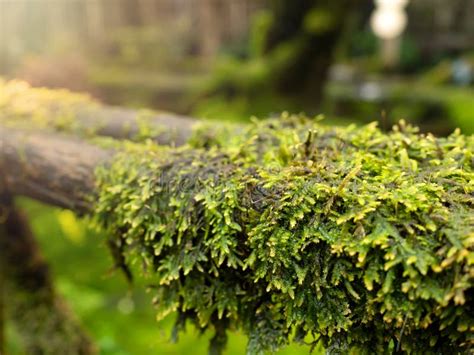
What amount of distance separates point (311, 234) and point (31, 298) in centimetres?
276

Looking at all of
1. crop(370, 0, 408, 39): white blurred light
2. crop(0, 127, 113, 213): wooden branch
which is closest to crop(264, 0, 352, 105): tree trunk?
crop(370, 0, 408, 39): white blurred light

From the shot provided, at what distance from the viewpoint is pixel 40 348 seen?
11.4 feet

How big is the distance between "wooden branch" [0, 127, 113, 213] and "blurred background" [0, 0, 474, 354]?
271 mm

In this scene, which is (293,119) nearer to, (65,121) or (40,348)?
(65,121)

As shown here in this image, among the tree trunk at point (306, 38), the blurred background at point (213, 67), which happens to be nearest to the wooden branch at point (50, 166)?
the blurred background at point (213, 67)

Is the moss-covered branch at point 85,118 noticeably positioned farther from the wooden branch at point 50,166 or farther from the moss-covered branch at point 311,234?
the moss-covered branch at point 311,234

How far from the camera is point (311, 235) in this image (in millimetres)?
1346

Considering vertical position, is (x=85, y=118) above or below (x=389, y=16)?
below

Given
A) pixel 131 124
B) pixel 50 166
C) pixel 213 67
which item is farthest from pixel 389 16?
pixel 50 166

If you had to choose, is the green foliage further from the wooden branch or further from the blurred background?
the blurred background

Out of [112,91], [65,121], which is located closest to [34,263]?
[65,121]

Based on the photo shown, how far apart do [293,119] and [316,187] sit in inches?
30.1

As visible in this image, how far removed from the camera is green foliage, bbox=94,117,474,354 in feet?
4.00

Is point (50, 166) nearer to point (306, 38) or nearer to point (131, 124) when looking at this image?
point (131, 124)
